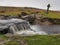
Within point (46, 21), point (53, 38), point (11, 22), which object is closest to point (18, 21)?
point (11, 22)

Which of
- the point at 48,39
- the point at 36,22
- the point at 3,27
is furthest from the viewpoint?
the point at 36,22

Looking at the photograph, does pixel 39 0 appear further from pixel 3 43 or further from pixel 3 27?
pixel 3 43

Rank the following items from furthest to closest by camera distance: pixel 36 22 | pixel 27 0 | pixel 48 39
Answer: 1. pixel 27 0
2. pixel 36 22
3. pixel 48 39

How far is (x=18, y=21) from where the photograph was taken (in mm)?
42375

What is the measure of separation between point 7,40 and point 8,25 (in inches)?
414

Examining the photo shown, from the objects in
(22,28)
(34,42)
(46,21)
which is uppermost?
(34,42)

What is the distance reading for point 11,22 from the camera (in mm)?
41094

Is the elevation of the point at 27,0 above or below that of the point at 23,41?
below

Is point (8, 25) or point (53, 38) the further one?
point (8, 25)

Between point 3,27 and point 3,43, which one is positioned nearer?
point 3,43

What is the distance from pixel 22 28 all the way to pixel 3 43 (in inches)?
536

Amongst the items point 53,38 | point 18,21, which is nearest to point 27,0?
point 18,21

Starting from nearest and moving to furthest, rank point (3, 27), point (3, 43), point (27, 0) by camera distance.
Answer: point (3, 43), point (3, 27), point (27, 0)

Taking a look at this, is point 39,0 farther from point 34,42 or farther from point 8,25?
point 34,42
